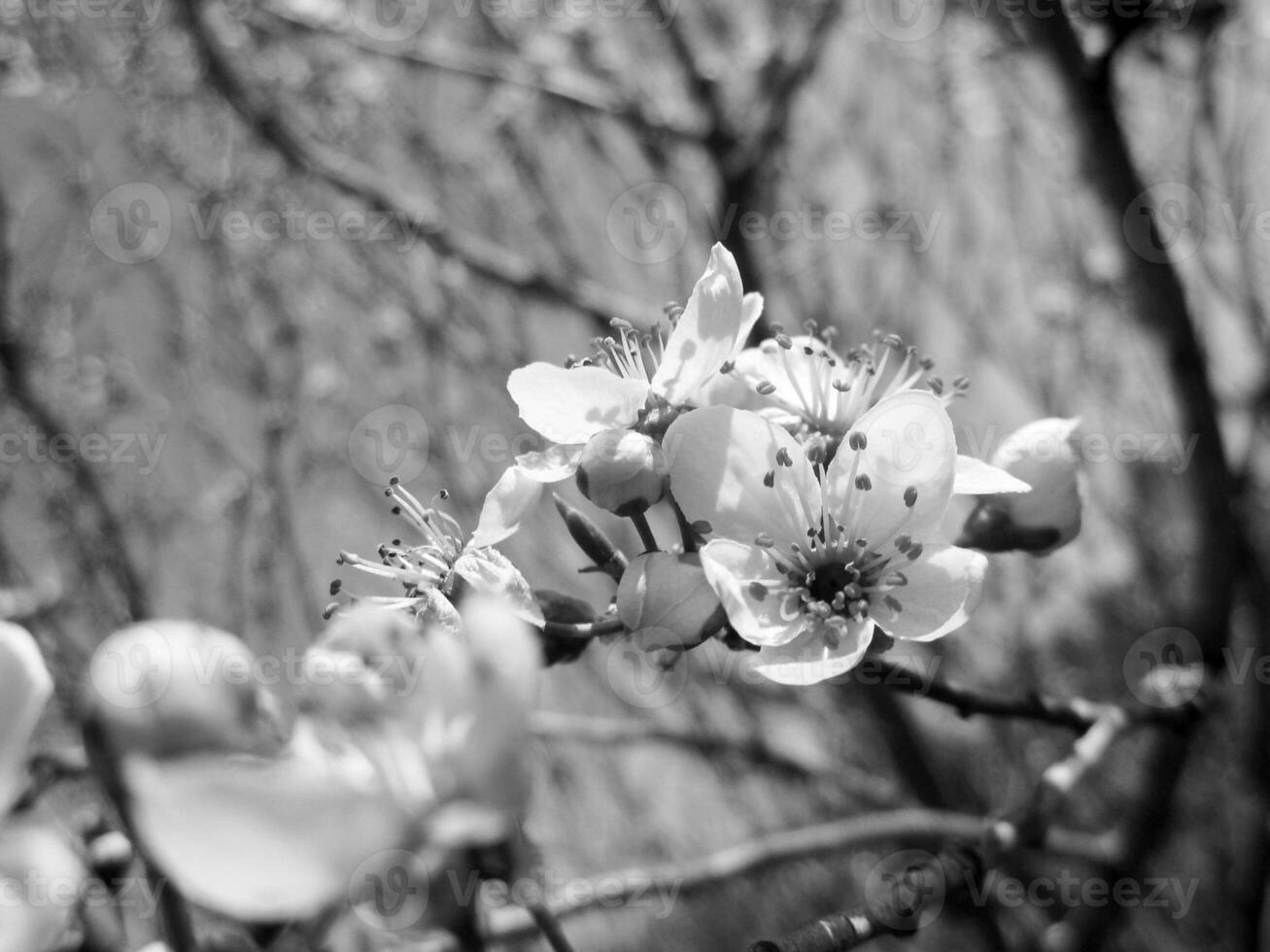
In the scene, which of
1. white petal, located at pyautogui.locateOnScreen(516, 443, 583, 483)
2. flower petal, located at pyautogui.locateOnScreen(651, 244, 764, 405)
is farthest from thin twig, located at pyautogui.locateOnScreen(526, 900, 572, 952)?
flower petal, located at pyautogui.locateOnScreen(651, 244, 764, 405)

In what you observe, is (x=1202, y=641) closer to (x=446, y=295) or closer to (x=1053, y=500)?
(x=1053, y=500)

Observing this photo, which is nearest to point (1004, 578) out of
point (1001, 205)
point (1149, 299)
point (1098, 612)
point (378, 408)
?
point (1098, 612)

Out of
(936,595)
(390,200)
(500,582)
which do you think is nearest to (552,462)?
(500,582)

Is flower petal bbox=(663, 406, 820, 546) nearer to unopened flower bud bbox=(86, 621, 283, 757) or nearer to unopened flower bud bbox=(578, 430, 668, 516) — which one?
unopened flower bud bbox=(578, 430, 668, 516)

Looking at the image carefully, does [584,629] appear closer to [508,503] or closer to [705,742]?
[508,503]

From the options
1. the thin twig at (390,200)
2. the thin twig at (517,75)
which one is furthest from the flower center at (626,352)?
the thin twig at (517,75)
